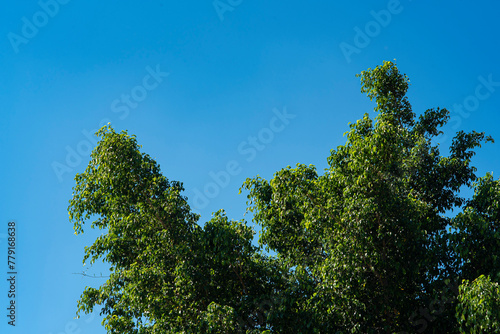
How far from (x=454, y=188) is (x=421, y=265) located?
3.35 m

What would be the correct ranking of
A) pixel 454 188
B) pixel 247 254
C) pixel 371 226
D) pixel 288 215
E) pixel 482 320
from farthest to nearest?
pixel 454 188
pixel 288 215
pixel 247 254
pixel 371 226
pixel 482 320

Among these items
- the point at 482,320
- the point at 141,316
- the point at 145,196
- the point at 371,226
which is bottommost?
the point at 482,320

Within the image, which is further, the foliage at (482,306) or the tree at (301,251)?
the tree at (301,251)

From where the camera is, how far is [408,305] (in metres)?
12.5

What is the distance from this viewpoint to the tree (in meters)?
11.7

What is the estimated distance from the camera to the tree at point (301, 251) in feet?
38.5

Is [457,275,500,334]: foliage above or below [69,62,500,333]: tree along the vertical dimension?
below

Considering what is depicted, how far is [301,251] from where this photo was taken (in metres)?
14.2

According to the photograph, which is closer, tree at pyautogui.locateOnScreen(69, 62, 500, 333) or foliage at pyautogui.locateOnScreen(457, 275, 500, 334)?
foliage at pyautogui.locateOnScreen(457, 275, 500, 334)

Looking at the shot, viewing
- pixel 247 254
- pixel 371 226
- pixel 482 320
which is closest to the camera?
pixel 482 320

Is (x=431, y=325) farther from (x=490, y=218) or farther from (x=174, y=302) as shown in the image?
(x=174, y=302)

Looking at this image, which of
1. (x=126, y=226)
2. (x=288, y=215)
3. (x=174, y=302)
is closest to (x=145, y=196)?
(x=126, y=226)

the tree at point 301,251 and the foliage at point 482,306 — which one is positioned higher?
the tree at point 301,251

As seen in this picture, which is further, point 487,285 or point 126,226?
point 126,226
